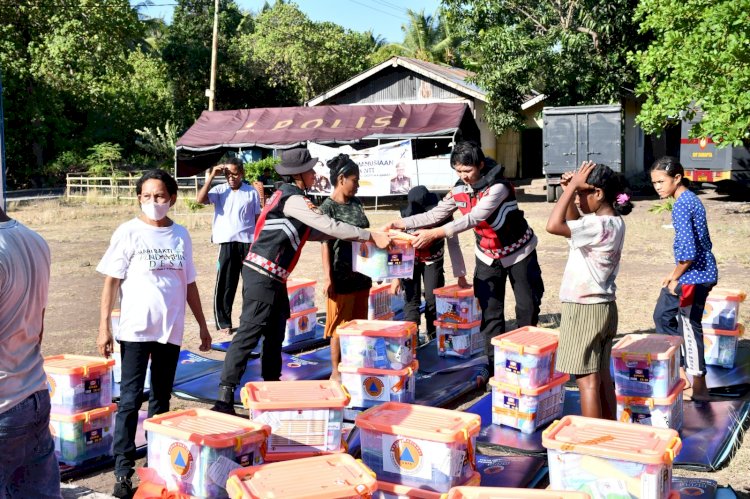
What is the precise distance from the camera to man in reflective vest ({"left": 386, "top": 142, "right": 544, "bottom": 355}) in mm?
6969

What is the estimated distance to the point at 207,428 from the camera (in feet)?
15.2

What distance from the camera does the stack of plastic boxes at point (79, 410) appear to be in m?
5.62

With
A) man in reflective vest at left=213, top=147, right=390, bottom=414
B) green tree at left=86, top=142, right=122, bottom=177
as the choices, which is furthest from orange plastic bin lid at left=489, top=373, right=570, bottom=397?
green tree at left=86, top=142, right=122, bottom=177

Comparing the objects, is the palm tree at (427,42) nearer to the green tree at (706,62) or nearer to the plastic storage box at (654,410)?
the green tree at (706,62)

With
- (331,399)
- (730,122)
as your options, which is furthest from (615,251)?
(730,122)

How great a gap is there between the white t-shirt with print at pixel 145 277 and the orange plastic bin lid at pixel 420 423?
1.45 meters

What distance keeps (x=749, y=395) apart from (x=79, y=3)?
3988cm

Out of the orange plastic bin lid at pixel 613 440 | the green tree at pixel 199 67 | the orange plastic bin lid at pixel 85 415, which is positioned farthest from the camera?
the green tree at pixel 199 67

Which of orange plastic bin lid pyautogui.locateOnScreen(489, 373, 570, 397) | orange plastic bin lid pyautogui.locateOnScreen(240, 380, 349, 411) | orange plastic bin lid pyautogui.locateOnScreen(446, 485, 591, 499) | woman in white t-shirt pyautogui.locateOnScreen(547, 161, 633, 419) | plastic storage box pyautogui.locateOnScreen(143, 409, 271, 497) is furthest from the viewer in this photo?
orange plastic bin lid pyautogui.locateOnScreen(489, 373, 570, 397)

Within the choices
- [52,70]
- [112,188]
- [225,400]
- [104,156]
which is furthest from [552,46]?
[52,70]

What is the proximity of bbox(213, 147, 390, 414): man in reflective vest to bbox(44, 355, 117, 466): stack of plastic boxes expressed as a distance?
3.28 ft

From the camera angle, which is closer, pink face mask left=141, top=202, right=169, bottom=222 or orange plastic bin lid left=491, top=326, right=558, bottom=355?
pink face mask left=141, top=202, right=169, bottom=222

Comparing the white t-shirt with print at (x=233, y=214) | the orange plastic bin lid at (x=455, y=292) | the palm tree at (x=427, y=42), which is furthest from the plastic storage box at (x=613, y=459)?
the palm tree at (x=427, y=42)

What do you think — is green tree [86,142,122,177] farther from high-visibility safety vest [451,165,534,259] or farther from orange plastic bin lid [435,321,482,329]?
high-visibility safety vest [451,165,534,259]
